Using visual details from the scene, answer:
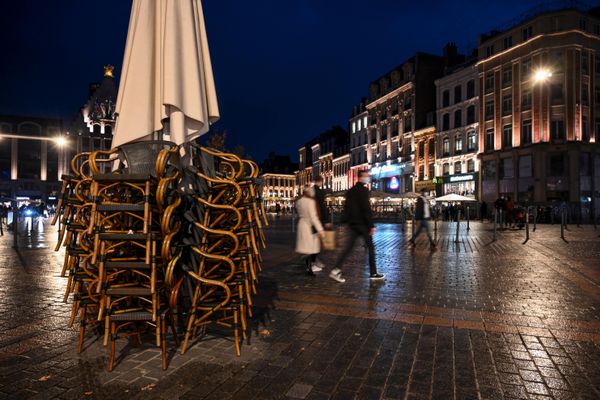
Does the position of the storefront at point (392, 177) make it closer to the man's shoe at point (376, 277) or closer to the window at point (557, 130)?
the window at point (557, 130)

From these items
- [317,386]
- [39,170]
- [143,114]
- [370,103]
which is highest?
[370,103]

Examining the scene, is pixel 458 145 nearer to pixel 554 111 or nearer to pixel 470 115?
pixel 470 115

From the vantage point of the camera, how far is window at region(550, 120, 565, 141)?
36875 mm

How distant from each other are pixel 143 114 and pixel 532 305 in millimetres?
5182

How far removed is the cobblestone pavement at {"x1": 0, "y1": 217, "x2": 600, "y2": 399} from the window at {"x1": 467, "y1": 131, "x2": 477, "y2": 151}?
3995 centimetres

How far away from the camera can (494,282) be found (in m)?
6.96

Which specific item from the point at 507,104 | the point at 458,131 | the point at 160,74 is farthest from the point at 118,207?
the point at 458,131

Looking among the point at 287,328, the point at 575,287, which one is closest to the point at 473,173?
the point at 575,287

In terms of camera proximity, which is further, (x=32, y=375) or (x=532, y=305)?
(x=532, y=305)

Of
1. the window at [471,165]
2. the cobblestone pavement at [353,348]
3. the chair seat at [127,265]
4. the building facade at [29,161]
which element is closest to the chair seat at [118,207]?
the chair seat at [127,265]

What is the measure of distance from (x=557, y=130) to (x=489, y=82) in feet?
28.5

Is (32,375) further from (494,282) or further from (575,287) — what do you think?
(575,287)

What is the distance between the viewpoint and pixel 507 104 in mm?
40812

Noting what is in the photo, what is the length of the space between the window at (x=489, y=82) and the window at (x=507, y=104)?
2.00m
